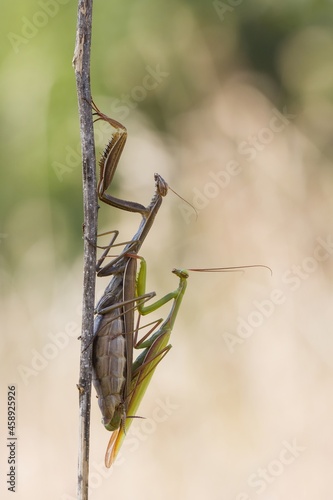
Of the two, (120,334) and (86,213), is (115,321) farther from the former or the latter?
(86,213)

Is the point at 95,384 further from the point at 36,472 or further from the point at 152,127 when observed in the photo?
the point at 152,127

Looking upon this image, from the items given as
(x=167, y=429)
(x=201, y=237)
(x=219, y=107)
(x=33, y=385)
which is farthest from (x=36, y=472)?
(x=219, y=107)

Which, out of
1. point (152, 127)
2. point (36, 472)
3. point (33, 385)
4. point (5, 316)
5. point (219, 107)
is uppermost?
point (219, 107)

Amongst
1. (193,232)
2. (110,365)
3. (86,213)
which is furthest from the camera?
(193,232)

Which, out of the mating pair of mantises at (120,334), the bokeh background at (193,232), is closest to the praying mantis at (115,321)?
the mating pair of mantises at (120,334)

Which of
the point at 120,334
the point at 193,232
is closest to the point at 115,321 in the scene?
the point at 120,334

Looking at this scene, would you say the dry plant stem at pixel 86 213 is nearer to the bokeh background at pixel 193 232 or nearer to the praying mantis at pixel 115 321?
the praying mantis at pixel 115 321
